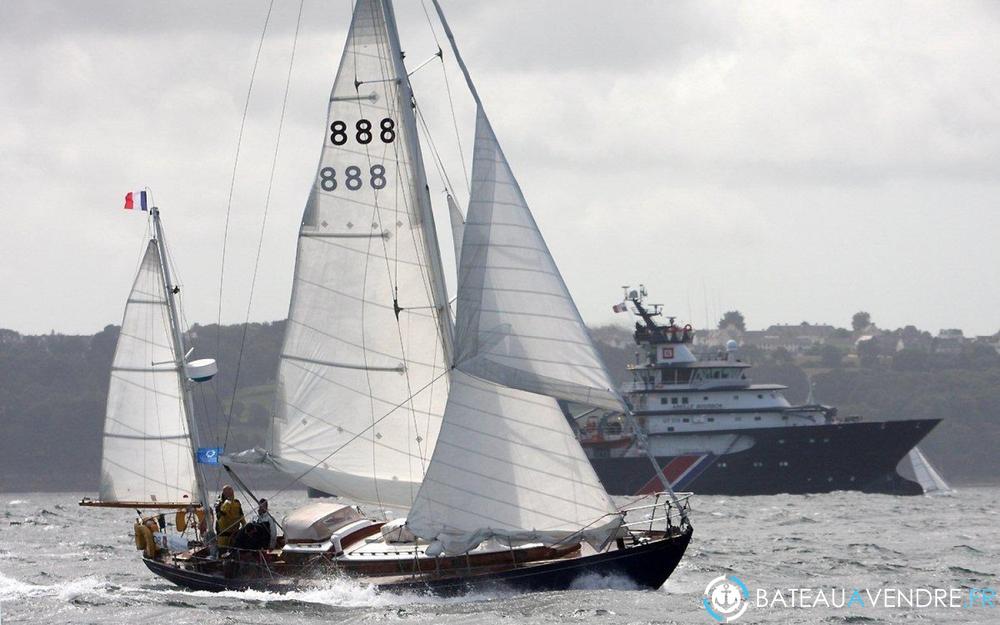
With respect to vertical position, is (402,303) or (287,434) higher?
(402,303)

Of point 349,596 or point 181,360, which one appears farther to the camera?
point 181,360

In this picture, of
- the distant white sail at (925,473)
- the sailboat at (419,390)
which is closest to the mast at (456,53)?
the sailboat at (419,390)

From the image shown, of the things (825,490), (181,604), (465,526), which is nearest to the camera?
(465,526)

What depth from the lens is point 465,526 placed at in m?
19.1

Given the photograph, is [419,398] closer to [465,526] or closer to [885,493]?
[465,526]

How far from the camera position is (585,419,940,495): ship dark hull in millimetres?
62875

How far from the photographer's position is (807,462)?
206 feet

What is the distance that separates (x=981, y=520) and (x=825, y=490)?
914 inches

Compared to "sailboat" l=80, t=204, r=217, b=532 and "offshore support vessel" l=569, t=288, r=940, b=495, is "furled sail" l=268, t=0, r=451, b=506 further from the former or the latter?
"offshore support vessel" l=569, t=288, r=940, b=495

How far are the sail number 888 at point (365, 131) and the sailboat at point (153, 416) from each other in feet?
13.1

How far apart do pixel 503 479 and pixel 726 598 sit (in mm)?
3708

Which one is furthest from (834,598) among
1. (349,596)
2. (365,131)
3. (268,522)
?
(365,131)

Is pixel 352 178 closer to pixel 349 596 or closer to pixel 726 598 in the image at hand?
pixel 349 596

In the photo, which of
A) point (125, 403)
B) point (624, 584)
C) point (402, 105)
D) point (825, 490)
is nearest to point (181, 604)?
point (125, 403)
